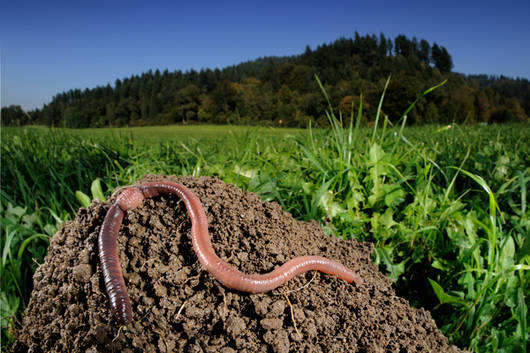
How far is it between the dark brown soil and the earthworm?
5cm

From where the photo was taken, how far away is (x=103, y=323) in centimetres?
166

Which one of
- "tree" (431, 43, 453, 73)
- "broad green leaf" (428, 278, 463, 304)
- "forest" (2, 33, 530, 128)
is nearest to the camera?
"broad green leaf" (428, 278, 463, 304)

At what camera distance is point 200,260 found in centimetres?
175

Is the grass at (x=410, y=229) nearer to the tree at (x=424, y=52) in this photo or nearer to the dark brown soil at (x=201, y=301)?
the dark brown soil at (x=201, y=301)

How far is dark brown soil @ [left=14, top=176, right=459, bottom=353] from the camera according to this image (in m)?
1.63

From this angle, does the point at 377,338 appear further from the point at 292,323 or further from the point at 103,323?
the point at 103,323

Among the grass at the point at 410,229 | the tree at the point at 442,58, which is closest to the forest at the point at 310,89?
the tree at the point at 442,58

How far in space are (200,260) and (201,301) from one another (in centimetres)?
21

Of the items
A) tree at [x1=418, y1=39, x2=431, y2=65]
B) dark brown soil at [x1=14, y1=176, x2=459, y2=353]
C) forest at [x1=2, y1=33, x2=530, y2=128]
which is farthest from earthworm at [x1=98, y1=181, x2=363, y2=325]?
tree at [x1=418, y1=39, x2=431, y2=65]

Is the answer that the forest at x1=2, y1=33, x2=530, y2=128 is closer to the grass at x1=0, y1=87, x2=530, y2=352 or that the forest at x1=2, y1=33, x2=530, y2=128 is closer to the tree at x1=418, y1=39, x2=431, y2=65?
the tree at x1=418, y1=39, x2=431, y2=65

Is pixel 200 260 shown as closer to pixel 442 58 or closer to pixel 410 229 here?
pixel 410 229

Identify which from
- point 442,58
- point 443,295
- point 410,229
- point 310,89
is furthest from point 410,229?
point 442,58

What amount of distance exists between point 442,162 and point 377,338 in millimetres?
3557

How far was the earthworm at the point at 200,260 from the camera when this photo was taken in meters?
1.68
